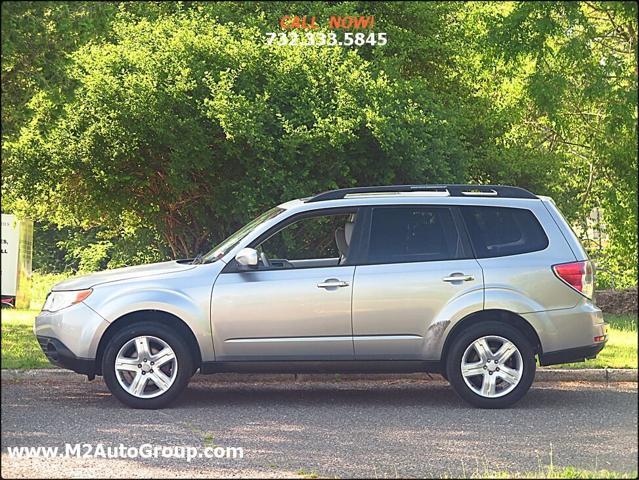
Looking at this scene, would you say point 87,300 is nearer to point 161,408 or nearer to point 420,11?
point 161,408

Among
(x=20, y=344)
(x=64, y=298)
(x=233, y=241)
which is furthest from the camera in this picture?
(x=20, y=344)

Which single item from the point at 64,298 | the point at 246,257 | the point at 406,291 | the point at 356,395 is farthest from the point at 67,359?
the point at 406,291

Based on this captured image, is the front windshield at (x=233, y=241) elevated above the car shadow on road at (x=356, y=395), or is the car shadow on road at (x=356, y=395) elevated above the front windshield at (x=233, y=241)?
the front windshield at (x=233, y=241)

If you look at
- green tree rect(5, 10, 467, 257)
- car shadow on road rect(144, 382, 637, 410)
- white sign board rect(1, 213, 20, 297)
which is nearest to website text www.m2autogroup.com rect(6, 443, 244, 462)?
car shadow on road rect(144, 382, 637, 410)

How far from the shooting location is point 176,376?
974 centimetres

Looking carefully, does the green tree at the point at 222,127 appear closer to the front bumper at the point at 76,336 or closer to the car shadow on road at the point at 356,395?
the car shadow on road at the point at 356,395

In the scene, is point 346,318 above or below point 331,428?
above

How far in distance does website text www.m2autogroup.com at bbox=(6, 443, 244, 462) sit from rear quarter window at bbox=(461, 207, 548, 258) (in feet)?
10.7

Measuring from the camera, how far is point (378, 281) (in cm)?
996

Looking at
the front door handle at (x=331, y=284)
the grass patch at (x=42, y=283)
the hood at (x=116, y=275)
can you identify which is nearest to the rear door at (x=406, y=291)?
the front door handle at (x=331, y=284)

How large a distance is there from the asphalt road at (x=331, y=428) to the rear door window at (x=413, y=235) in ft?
4.49

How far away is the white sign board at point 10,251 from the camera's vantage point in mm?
15945

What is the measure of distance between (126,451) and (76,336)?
2126 millimetres

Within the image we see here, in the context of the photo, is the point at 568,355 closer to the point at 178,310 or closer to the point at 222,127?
the point at 178,310
